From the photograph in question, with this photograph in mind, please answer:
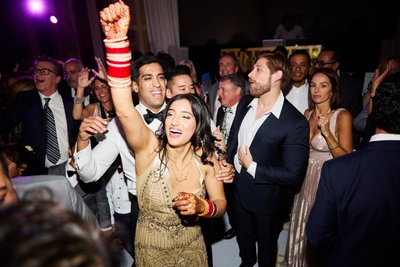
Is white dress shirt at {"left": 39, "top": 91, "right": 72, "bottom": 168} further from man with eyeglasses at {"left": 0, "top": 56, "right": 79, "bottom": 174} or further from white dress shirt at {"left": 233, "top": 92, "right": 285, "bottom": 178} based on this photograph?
white dress shirt at {"left": 233, "top": 92, "right": 285, "bottom": 178}

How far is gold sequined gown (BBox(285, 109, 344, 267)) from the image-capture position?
2.47 metres

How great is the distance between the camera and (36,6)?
7.36 metres

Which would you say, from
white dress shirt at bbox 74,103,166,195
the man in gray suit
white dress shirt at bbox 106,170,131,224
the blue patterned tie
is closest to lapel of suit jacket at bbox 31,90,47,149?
the man in gray suit

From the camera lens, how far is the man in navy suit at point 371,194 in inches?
51.5

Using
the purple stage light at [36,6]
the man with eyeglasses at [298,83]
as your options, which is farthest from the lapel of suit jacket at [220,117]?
the purple stage light at [36,6]

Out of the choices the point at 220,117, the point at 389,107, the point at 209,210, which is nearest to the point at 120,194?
the point at 209,210

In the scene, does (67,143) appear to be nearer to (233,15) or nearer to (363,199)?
(363,199)

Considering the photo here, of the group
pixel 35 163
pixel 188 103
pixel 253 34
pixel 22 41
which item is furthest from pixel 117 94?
pixel 22 41

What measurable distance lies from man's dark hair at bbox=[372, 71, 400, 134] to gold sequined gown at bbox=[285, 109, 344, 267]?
114cm

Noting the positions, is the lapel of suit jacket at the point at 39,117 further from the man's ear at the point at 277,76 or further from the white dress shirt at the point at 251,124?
the man's ear at the point at 277,76

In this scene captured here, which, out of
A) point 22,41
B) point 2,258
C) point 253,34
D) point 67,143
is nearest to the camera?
point 2,258

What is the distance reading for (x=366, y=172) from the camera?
4.36ft

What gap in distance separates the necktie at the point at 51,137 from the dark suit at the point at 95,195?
29cm

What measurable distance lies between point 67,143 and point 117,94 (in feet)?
6.80
